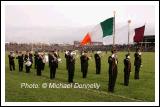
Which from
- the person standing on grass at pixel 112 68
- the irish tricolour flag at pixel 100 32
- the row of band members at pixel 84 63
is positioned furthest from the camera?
the irish tricolour flag at pixel 100 32

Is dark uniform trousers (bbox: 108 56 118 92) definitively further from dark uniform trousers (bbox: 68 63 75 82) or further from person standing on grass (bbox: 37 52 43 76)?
person standing on grass (bbox: 37 52 43 76)

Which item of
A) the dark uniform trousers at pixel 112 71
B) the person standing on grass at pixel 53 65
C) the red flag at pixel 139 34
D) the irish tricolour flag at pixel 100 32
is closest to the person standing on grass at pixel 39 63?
the person standing on grass at pixel 53 65

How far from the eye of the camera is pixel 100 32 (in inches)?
821

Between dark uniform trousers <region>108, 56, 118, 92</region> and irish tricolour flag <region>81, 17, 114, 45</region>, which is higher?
irish tricolour flag <region>81, 17, 114, 45</region>

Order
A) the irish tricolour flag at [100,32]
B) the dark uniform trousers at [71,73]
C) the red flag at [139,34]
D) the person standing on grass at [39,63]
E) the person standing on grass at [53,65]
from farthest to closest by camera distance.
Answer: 1. the person standing on grass at [39,63]
2. the person standing on grass at [53,65]
3. the red flag at [139,34]
4. the dark uniform trousers at [71,73]
5. the irish tricolour flag at [100,32]

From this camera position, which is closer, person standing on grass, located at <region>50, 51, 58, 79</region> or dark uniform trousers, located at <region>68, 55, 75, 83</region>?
dark uniform trousers, located at <region>68, 55, 75, 83</region>

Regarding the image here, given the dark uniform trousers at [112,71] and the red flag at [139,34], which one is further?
the red flag at [139,34]

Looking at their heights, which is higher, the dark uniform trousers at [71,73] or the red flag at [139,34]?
the red flag at [139,34]

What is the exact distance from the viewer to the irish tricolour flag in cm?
2061

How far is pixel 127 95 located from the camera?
17875 mm

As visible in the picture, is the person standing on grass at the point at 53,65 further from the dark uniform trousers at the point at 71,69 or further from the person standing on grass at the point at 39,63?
the person standing on grass at the point at 39,63

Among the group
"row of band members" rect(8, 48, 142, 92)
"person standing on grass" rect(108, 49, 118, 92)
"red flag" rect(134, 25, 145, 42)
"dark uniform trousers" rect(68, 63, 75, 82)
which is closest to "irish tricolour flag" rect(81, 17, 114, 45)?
"row of band members" rect(8, 48, 142, 92)

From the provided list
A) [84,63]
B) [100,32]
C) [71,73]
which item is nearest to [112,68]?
[100,32]

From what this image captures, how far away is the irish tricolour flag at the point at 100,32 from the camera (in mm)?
20614
